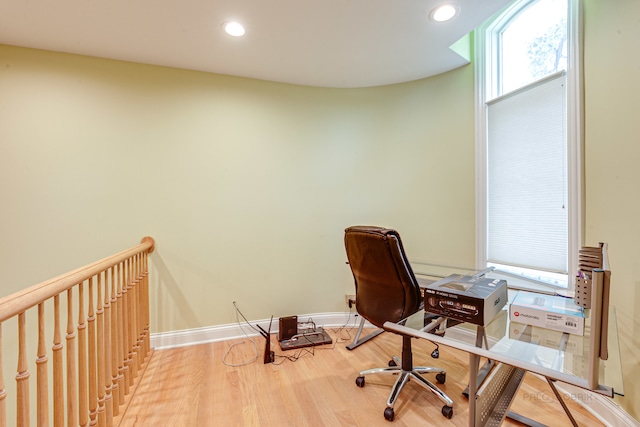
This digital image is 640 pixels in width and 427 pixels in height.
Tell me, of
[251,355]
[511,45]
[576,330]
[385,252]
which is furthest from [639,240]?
[251,355]

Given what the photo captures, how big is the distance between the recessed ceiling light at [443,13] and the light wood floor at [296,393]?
246 cm

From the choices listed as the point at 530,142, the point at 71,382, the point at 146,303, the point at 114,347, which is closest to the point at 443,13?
the point at 530,142

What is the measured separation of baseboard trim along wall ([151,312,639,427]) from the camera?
1408 mm

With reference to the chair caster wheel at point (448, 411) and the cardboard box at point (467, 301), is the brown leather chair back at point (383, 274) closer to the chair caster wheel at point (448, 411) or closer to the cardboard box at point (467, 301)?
the cardboard box at point (467, 301)

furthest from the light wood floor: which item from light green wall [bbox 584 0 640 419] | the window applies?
the window

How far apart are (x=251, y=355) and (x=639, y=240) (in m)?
2.57

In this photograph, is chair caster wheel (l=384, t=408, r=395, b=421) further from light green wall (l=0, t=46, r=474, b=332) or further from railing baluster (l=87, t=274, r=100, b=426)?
railing baluster (l=87, t=274, r=100, b=426)

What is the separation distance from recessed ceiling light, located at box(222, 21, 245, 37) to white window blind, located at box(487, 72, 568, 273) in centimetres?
206

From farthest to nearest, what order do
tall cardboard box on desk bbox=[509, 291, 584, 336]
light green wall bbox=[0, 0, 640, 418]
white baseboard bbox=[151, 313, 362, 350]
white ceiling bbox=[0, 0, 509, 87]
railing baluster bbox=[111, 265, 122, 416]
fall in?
white baseboard bbox=[151, 313, 362, 350]
light green wall bbox=[0, 0, 640, 418]
white ceiling bbox=[0, 0, 509, 87]
railing baluster bbox=[111, 265, 122, 416]
tall cardboard box on desk bbox=[509, 291, 584, 336]

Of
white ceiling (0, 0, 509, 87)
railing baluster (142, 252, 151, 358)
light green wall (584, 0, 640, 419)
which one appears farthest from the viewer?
railing baluster (142, 252, 151, 358)

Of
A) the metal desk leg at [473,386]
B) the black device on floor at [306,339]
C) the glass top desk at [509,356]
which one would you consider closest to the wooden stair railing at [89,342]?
the black device on floor at [306,339]

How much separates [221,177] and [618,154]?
2.71 m

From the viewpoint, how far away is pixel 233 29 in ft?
5.92

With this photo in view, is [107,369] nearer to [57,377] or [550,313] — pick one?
[57,377]
